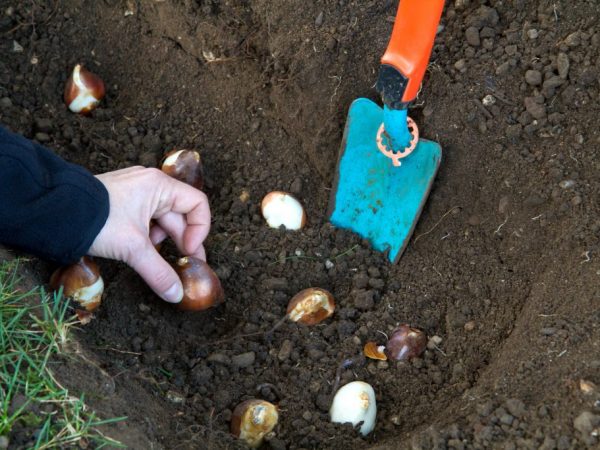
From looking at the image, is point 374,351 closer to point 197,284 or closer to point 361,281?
point 361,281

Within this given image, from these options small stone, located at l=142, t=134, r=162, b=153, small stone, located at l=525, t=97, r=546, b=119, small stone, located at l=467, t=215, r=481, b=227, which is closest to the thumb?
small stone, located at l=142, t=134, r=162, b=153

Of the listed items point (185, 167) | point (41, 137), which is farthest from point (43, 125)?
point (185, 167)

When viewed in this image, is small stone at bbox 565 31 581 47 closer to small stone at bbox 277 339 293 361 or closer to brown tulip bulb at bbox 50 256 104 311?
small stone at bbox 277 339 293 361

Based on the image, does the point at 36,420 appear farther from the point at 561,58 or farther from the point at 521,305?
the point at 561,58

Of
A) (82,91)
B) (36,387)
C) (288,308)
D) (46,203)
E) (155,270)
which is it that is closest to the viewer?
(36,387)

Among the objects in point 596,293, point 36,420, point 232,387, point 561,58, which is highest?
point 561,58

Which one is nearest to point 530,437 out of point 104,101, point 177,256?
point 177,256
